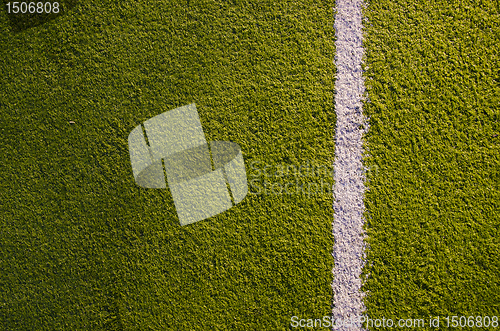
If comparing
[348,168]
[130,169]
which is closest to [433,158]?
[348,168]

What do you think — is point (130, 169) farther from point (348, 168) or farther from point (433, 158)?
point (433, 158)

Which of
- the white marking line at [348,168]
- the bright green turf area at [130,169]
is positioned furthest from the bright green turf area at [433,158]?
the bright green turf area at [130,169]

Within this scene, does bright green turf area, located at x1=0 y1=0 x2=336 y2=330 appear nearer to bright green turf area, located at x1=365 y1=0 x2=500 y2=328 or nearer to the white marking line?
the white marking line

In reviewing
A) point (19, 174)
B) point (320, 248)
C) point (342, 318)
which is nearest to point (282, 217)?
point (320, 248)

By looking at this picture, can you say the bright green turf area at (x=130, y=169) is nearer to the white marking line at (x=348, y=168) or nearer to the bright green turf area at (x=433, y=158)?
the white marking line at (x=348, y=168)

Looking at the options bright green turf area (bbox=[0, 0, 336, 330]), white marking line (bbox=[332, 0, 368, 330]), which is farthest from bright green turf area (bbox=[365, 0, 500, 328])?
bright green turf area (bbox=[0, 0, 336, 330])

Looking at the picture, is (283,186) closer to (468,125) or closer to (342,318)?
(342,318)
